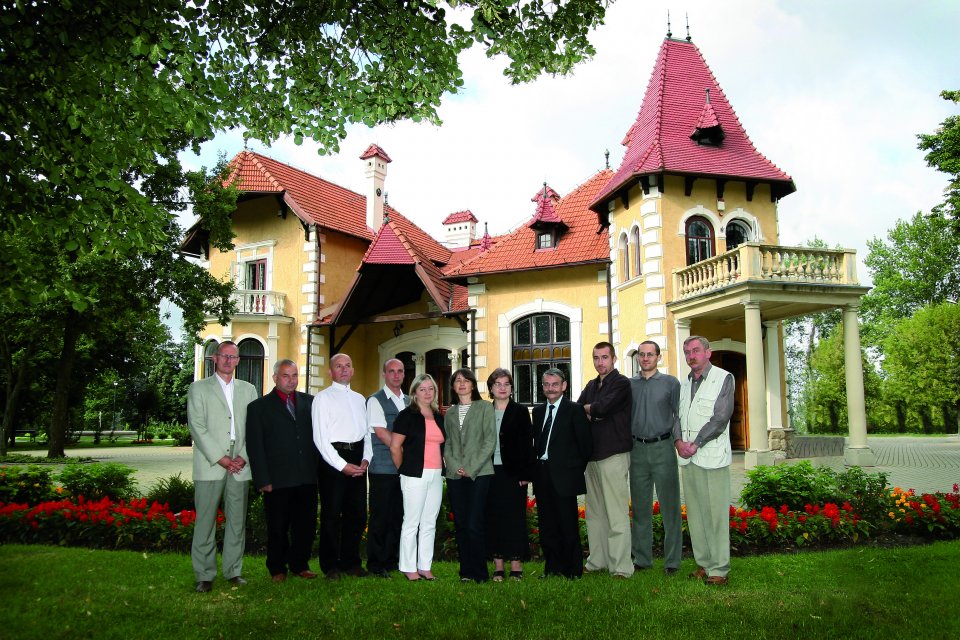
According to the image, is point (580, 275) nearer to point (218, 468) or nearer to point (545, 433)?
point (545, 433)

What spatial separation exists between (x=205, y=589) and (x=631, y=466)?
11.7 feet

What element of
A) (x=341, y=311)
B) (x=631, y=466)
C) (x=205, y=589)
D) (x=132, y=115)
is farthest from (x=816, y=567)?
(x=341, y=311)

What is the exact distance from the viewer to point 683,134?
1786 centimetres

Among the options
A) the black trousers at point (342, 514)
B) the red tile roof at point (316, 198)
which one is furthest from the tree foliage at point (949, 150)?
the black trousers at point (342, 514)

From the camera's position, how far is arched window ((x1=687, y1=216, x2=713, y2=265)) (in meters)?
17.0

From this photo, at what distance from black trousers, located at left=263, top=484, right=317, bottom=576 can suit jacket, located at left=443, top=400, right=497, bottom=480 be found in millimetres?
1166

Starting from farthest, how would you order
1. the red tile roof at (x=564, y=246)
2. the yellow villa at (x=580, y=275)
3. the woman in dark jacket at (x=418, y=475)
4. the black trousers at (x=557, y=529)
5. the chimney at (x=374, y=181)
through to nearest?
the chimney at (x=374, y=181) → the red tile roof at (x=564, y=246) → the yellow villa at (x=580, y=275) → the woman in dark jacket at (x=418, y=475) → the black trousers at (x=557, y=529)

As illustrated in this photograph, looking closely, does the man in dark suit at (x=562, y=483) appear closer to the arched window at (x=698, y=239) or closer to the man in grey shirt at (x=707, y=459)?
the man in grey shirt at (x=707, y=459)

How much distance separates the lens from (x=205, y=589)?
5.40 metres

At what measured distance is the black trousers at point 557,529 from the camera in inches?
227

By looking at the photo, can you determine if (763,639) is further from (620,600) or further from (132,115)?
(132,115)

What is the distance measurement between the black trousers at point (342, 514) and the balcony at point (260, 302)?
16.9 metres

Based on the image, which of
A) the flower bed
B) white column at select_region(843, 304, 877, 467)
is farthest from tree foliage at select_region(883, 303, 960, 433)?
the flower bed

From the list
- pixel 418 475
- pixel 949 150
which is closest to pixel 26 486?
pixel 418 475
